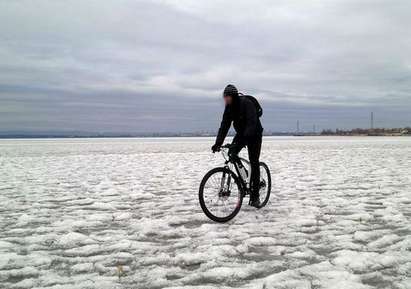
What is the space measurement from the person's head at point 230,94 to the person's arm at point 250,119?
29 centimetres

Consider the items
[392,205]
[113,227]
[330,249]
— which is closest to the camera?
[330,249]

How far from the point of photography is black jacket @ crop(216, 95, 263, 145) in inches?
283

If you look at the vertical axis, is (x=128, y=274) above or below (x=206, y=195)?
below

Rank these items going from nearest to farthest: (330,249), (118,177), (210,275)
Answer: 1. (210,275)
2. (330,249)
3. (118,177)

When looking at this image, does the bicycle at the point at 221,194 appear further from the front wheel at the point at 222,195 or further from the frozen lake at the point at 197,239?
the frozen lake at the point at 197,239

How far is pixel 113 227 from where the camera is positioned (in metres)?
6.47

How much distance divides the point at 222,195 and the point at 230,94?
1.79 meters

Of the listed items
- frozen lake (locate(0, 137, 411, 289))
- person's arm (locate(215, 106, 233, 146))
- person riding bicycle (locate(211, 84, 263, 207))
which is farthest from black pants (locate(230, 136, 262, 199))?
frozen lake (locate(0, 137, 411, 289))

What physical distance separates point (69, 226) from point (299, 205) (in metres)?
4.44

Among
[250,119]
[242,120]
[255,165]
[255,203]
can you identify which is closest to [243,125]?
[242,120]

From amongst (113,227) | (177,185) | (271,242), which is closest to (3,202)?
(113,227)

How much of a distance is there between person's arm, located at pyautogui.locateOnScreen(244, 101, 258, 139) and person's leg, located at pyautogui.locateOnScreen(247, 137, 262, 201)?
1.43ft

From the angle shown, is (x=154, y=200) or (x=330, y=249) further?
(x=154, y=200)

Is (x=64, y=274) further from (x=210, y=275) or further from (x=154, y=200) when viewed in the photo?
(x=154, y=200)
